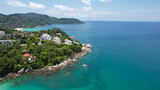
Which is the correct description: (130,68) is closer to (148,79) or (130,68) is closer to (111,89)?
(148,79)

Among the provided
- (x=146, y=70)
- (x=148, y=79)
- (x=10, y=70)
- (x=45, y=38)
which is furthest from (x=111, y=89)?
(x=45, y=38)

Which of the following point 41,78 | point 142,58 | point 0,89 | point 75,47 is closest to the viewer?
point 0,89

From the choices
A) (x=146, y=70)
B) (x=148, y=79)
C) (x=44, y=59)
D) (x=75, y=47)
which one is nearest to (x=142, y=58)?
(x=146, y=70)

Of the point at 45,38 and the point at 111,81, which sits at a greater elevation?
the point at 45,38

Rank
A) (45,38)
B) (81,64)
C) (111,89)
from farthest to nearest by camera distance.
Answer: (45,38)
(81,64)
(111,89)

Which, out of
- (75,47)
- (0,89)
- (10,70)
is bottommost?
(0,89)

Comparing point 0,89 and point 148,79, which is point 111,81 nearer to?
point 148,79

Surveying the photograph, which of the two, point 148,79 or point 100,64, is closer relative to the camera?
point 148,79

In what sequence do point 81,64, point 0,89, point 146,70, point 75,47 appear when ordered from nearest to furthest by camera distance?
1. point 0,89
2. point 146,70
3. point 81,64
4. point 75,47

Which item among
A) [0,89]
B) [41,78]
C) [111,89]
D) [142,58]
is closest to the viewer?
[0,89]
